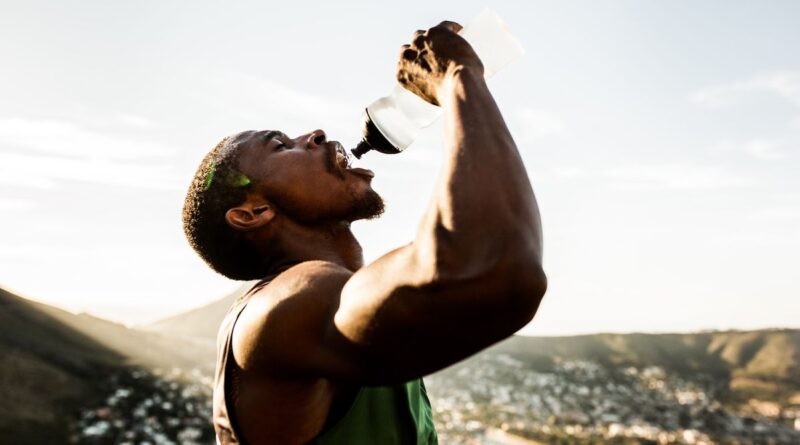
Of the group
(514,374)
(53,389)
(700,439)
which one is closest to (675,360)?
(700,439)

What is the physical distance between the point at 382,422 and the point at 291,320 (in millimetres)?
590

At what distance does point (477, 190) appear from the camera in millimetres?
1229

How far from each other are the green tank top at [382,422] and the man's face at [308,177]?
69 cm

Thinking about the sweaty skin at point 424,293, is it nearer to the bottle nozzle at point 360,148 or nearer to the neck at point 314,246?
the neck at point 314,246

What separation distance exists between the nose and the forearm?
108cm

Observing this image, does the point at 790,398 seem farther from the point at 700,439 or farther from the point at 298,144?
the point at 298,144

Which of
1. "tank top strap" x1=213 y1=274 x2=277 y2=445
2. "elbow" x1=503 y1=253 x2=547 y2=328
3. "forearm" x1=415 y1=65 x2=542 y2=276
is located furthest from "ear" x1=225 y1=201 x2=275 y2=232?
"elbow" x1=503 y1=253 x2=547 y2=328

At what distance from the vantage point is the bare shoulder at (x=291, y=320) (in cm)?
145

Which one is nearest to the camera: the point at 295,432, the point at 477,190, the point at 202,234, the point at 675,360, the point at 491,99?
the point at 477,190

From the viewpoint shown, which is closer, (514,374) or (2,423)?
(2,423)

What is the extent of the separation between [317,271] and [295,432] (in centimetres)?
46

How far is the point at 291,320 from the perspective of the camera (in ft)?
4.82

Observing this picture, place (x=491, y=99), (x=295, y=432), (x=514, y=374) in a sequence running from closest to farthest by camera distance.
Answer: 1. (x=491, y=99)
2. (x=295, y=432)
3. (x=514, y=374)

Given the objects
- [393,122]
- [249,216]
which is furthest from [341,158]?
[393,122]
